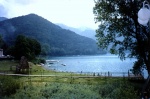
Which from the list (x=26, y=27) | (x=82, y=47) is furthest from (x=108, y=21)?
(x=26, y=27)

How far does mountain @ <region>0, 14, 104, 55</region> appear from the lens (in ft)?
438

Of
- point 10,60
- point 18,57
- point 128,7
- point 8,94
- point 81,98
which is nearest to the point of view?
point 81,98

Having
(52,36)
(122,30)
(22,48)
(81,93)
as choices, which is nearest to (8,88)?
(81,93)

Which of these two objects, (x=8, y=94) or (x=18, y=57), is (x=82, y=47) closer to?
(x=18, y=57)

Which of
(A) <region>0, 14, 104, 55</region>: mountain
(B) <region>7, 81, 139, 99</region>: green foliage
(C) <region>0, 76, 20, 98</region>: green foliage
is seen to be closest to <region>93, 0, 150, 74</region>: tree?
(B) <region>7, 81, 139, 99</region>: green foliage

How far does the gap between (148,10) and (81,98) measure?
8.23 m

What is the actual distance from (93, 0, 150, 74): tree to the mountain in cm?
10292

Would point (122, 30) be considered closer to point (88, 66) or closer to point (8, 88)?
point (8, 88)

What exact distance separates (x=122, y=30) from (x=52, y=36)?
138m

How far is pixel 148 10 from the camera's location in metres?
3.76

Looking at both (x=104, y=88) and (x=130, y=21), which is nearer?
(x=104, y=88)

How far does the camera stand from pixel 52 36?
155750 mm

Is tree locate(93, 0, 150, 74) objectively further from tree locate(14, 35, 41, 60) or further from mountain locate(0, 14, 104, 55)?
mountain locate(0, 14, 104, 55)

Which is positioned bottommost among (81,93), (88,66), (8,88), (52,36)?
(88,66)
